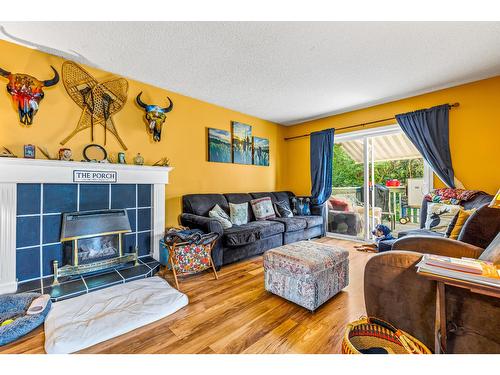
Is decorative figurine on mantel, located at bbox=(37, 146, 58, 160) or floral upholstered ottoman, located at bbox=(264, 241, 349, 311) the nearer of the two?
floral upholstered ottoman, located at bbox=(264, 241, 349, 311)

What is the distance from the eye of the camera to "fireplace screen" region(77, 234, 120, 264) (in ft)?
7.46

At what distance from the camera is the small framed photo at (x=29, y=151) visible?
6.70 feet

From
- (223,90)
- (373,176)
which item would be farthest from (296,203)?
(223,90)

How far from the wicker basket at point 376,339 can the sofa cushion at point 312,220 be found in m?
2.60

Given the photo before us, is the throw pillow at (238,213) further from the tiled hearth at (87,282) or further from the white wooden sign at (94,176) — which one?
the white wooden sign at (94,176)

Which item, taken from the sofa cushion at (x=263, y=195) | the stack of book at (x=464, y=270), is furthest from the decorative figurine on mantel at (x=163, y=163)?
the stack of book at (x=464, y=270)

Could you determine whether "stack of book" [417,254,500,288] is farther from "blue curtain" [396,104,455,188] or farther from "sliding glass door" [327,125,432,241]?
"sliding glass door" [327,125,432,241]

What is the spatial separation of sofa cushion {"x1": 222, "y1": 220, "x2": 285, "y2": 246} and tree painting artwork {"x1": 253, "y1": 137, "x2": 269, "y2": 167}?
5.00 ft

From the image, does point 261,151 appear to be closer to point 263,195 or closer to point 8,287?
point 263,195

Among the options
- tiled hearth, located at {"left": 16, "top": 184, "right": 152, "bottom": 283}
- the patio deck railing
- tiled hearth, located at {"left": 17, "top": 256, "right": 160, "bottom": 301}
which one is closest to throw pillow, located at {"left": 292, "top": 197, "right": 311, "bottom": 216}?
the patio deck railing

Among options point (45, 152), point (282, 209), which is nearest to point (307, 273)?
point (282, 209)

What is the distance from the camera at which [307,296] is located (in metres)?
1.78
